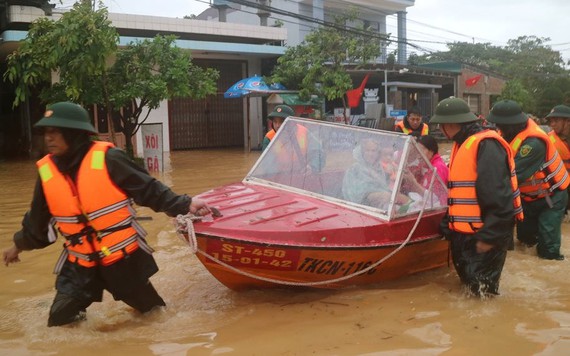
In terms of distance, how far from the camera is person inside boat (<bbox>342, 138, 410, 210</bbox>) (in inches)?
184

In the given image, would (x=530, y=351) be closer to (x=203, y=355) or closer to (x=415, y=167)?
(x=415, y=167)

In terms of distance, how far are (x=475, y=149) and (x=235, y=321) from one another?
2221mm

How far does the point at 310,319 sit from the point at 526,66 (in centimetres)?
3532

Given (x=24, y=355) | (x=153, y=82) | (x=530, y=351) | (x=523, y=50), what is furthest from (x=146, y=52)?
(x=523, y=50)

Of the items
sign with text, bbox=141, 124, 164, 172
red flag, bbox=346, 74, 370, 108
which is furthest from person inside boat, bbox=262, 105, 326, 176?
red flag, bbox=346, 74, 370, 108

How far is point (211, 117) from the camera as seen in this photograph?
2058cm

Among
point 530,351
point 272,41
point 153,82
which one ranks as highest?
point 272,41

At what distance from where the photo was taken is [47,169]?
3.65m

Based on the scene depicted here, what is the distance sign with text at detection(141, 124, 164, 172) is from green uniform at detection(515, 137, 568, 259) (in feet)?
28.2

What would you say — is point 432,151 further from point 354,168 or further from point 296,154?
point 296,154

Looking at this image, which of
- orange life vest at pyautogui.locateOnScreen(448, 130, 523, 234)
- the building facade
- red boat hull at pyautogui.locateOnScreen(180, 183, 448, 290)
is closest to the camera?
red boat hull at pyautogui.locateOnScreen(180, 183, 448, 290)

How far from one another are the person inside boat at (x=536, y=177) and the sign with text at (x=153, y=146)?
337 inches

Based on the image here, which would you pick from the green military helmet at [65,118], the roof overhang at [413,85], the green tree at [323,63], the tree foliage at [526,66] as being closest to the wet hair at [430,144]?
the green military helmet at [65,118]

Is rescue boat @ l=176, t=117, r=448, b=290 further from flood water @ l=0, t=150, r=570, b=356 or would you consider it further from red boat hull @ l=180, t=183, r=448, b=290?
flood water @ l=0, t=150, r=570, b=356
